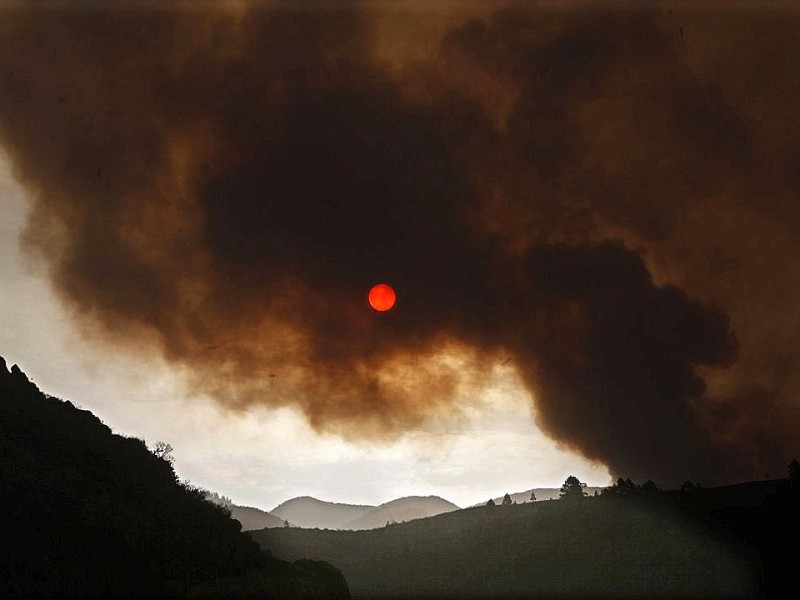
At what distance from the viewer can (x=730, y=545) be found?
186 feet

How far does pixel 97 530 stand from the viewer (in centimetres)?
2561

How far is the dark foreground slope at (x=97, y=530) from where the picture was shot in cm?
2202

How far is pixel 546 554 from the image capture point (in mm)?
58000

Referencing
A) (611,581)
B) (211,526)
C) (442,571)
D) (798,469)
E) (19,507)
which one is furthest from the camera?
(798,469)

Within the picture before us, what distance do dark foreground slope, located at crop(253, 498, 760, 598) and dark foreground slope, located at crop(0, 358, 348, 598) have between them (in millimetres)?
20408

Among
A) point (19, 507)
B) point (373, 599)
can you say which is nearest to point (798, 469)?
point (373, 599)

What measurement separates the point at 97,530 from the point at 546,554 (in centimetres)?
4603

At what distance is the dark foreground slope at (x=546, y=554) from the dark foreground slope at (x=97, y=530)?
803 inches

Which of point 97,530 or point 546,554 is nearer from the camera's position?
point 97,530

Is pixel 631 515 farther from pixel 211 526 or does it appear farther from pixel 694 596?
pixel 211 526

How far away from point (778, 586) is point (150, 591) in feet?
168

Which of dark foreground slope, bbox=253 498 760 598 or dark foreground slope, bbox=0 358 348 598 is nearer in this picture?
dark foreground slope, bbox=0 358 348 598

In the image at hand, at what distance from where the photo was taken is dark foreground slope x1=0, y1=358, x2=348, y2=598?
72.2ft

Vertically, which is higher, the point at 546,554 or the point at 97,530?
the point at 97,530
